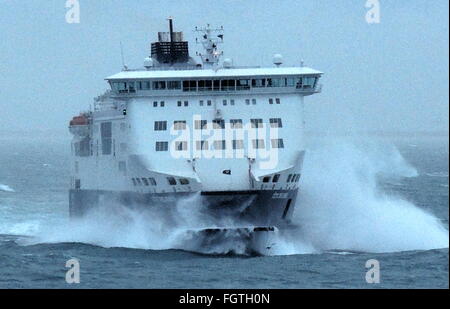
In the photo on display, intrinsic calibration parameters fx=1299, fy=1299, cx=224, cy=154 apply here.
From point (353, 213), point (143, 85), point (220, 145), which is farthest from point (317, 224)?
point (143, 85)

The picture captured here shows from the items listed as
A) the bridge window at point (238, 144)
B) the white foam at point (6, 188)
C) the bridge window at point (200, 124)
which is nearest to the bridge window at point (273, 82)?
the bridge window at point (238, 144)

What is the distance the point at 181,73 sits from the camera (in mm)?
56719

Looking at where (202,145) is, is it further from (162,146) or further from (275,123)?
(275,123)

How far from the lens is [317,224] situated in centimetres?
6025

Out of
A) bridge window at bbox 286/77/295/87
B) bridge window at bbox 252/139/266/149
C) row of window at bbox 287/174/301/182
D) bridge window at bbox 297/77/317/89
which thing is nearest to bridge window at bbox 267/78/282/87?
bridge window at bbox 286/77/295/87

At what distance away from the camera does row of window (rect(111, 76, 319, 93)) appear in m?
56.4

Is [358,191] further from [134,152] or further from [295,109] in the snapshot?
[134,152]

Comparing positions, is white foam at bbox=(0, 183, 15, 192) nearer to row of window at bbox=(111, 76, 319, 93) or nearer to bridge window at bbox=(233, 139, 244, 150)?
row of window at bbox=(111, 76, 319, 93)

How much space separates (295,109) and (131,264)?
11047 millimetres

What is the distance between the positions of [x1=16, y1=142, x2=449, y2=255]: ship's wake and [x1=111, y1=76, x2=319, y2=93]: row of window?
5.28 meters

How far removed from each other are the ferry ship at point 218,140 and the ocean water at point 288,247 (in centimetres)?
108
